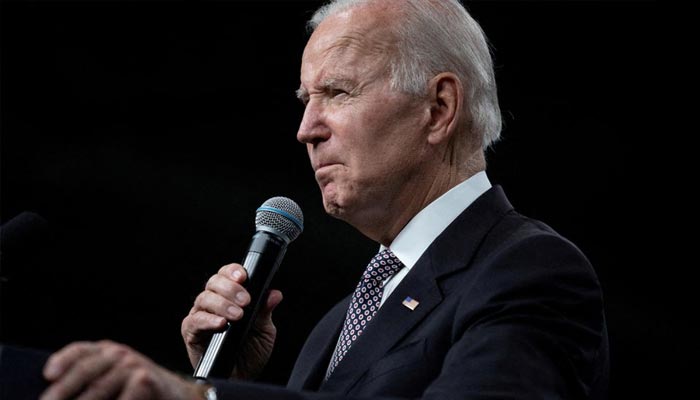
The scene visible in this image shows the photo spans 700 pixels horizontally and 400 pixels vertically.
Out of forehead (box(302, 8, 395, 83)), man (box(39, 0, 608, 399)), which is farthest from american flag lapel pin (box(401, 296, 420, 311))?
forehead (box(302, 8, 395, 83))

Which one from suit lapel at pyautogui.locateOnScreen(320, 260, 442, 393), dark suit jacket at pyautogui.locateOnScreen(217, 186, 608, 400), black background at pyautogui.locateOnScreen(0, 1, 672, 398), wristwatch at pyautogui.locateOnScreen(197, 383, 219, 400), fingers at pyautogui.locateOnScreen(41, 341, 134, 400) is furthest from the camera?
black background at pyautogui.locateOnScreen(0, 1, 672, 398)

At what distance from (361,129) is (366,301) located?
1.24ft

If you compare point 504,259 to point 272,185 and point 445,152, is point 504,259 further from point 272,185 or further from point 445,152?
point 272,185

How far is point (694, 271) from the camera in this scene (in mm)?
2764

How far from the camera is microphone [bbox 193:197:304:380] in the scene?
→ 1.65 meters

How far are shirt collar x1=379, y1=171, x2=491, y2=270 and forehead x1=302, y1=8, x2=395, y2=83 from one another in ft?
1.07

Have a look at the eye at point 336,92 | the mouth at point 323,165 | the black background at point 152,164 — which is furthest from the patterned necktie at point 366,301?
the black background at point 152,164

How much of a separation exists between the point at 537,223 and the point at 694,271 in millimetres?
1262

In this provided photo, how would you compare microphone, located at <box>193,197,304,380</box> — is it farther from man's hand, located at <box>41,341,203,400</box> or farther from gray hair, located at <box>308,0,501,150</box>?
man's hand, located at <box>41,341,203,400</box>

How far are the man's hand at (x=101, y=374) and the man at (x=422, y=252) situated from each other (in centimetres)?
21

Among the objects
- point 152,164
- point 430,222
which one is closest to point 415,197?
point 430,222

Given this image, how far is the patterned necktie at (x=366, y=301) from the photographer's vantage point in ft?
5.88

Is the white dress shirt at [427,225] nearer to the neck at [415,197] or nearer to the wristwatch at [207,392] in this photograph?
the neck at [415,197]

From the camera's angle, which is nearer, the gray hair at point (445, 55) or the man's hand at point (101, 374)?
the man's hand at point (101, 374)
